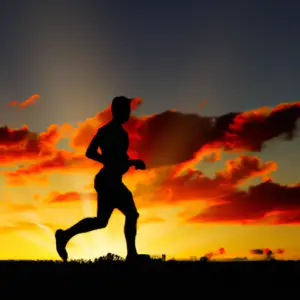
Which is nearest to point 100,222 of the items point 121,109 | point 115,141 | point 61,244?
point 61,244

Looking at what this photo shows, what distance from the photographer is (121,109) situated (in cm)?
1382

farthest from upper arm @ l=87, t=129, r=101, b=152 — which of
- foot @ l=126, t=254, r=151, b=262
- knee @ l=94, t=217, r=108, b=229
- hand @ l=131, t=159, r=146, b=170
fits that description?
foot @ l=126, t=254, r=151, b=262

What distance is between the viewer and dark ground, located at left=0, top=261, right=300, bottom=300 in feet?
30.9

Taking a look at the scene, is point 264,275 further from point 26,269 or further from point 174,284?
point 26,269

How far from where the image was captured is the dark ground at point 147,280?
9430mm

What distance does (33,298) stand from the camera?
9109 millimetres

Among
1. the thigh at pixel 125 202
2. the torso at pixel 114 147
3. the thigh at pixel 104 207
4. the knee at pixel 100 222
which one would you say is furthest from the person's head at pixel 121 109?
the knee at pixel 100 222

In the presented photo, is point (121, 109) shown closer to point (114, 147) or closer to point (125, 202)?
point (114, 147)

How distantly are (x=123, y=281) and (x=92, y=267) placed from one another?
2.48 meters

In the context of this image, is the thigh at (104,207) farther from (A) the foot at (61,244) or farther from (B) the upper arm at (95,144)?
(A) the foot at (61,244)

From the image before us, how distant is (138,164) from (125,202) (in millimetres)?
835

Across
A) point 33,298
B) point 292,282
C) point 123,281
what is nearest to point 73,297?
point 33,298

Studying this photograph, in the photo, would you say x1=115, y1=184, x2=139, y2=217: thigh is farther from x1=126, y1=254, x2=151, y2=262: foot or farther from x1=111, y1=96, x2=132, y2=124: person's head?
x1=111, y1=96, x2=132, y2=124: person's head

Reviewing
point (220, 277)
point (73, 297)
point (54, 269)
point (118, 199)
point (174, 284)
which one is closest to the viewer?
point (73, 297)
